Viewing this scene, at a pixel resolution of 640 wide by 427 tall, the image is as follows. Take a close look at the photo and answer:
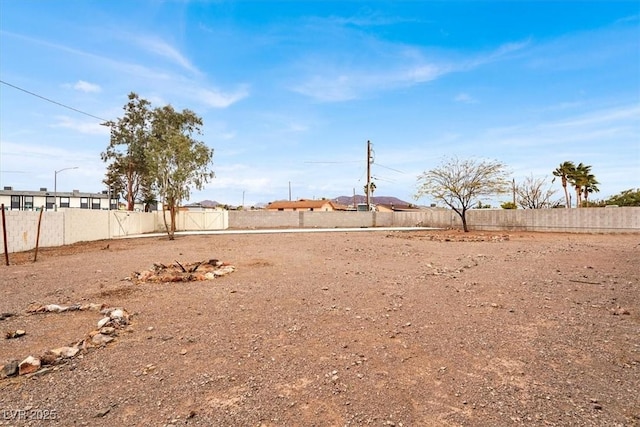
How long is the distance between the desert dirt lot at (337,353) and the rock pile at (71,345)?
0.35ft

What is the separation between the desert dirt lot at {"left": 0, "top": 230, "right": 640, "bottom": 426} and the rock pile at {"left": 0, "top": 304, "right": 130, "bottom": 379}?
0.35 ft

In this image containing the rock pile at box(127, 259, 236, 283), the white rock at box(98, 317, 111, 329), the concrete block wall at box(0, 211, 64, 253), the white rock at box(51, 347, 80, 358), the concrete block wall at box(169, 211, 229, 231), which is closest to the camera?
the white rock at box(51, 347, 80, 358)

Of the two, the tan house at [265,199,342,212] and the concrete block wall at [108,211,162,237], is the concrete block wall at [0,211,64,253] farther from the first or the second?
the tan house at [265,199,342,212]

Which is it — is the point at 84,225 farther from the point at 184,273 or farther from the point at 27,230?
the point at 184,273

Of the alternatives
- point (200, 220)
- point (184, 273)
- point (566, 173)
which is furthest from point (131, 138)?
point (566, 173)

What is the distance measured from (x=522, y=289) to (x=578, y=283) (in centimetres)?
155

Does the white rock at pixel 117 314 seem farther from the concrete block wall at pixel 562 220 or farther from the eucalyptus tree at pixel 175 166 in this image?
the concrete block wall at pixel 562 220

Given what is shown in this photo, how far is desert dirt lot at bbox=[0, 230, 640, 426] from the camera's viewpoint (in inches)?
103

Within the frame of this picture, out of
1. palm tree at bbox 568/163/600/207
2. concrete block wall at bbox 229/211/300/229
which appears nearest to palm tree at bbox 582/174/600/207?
palm tree at bbox 568/163/600/207

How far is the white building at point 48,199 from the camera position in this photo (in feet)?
185

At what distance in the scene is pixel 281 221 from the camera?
36.4 m

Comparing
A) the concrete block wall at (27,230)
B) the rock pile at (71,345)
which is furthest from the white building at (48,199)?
the rock pile at (71,345)

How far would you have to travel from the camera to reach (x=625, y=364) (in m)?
3.33

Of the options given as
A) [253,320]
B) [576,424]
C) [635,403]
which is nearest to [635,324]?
[635,403]
